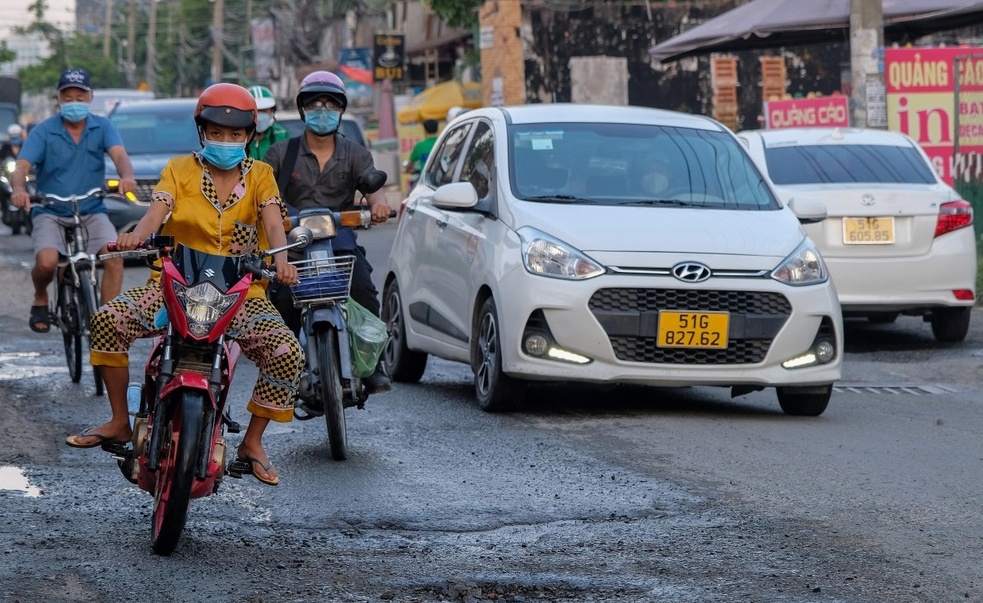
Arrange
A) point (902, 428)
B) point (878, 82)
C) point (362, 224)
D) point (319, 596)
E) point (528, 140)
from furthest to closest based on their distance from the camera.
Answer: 1. point (878, 82)
2. point (528, 140)
3. point (902, 428)
4. point (362, 224)
5. point (319, 596)

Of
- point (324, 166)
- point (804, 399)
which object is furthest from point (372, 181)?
point (804, 399)

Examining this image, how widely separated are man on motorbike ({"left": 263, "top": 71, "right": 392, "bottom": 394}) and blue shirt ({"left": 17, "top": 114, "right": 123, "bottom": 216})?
9.05 ft

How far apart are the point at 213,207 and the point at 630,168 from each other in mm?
3961

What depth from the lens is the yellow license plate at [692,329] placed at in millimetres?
8711

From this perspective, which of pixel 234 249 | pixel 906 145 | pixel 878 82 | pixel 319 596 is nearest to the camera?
pixel 319 596

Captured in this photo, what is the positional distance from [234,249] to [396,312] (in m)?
4.75

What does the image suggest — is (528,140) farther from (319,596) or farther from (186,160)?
(319,596)

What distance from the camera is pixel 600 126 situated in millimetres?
9969

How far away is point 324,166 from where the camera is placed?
827 centimetres

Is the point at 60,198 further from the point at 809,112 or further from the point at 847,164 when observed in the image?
the point at 809,112

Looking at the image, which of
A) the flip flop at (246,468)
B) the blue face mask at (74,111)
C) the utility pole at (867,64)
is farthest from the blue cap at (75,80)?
the utility pole at (867,64)

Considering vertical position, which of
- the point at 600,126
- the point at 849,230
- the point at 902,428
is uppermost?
the point at 600,126

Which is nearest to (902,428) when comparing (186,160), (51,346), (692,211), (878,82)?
(692,211)

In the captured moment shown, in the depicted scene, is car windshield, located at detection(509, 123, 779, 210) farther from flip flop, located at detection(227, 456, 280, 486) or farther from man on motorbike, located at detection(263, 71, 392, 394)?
flip flop, located at detection(227, 456, 280, 486)
